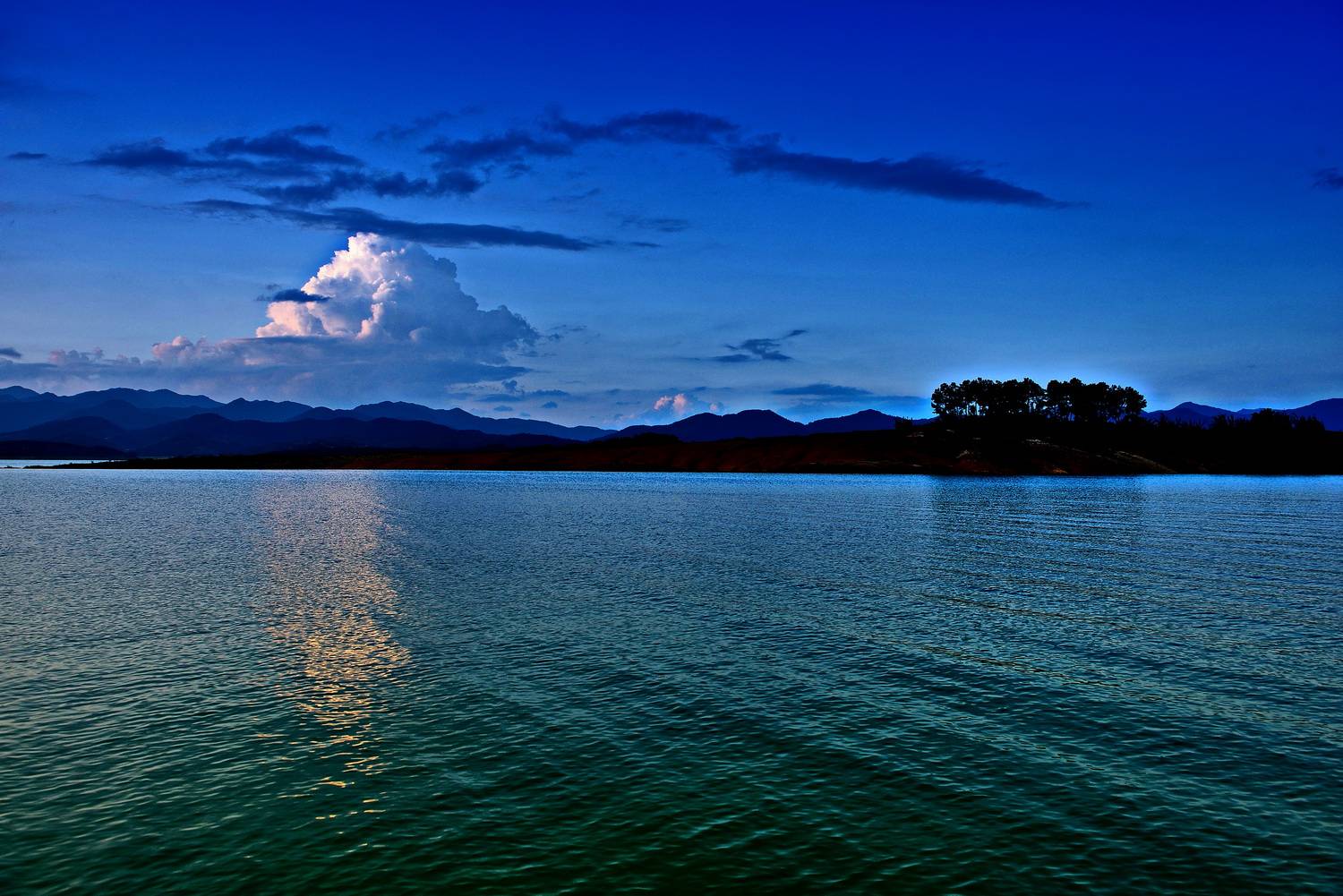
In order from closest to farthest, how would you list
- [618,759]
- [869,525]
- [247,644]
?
[618,759]
[247,644]
[869,525]

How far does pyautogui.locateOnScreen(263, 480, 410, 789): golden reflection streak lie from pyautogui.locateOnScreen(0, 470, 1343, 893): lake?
25 centimetres

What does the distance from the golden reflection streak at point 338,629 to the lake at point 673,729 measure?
25cm

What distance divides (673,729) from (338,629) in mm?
22732

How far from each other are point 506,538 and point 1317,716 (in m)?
68.0

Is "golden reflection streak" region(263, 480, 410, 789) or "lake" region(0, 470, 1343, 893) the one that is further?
"golden reflection streak" region(263, 480, 410, 789)

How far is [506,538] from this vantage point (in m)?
82.6

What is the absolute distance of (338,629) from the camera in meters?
40.8

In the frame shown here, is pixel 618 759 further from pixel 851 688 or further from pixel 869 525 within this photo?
pixel 869 525

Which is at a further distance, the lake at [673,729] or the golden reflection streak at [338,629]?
the golden reflection streak at [338,629]

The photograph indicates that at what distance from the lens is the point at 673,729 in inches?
1019

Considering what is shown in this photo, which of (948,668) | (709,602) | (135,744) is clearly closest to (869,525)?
(709,602)

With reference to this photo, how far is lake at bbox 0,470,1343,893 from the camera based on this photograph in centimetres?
1788

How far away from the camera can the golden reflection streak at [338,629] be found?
26.4 metres

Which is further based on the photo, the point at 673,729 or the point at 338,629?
the point at 338,629
